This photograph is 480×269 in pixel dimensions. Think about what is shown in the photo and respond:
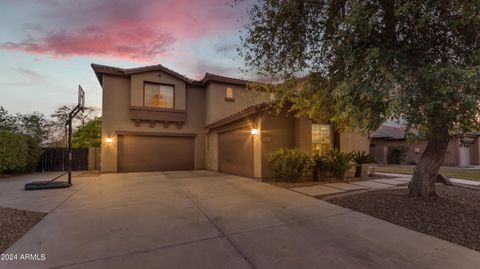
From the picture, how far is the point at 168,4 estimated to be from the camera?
7.09 meters

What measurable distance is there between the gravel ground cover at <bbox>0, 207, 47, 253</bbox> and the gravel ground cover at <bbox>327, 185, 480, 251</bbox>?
641 centimetres

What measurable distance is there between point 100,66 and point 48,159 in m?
7.14

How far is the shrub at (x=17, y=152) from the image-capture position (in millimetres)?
10695

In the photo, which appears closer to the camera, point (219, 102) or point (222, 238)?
point (222, 238)

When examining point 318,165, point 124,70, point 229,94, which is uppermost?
point 124,70

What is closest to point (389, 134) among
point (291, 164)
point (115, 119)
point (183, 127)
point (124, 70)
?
point (291, 164)

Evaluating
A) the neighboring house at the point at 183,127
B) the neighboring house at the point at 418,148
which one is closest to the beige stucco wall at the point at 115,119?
the neighboring house at the point at 183,127

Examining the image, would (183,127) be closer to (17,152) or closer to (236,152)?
(236,152)

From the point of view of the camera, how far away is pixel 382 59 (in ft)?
13.2

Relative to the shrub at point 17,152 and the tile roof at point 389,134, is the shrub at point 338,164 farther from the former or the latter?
the shrub at point 17,152

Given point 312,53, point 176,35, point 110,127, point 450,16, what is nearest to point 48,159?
point 110,127

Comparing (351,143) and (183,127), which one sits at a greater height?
(183,127)

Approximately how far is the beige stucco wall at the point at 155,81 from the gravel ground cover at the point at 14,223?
8862mm

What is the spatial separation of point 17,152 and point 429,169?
17.4 metres
